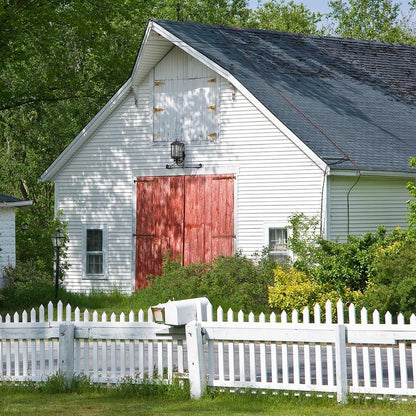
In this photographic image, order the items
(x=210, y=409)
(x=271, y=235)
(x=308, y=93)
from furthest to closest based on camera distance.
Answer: (x=308, y=93) → (x=271, y=235) → (x=210, y=409)

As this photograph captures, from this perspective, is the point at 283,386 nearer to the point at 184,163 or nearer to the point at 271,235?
the point at 271,235

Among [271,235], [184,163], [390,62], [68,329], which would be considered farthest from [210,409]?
[390,62]

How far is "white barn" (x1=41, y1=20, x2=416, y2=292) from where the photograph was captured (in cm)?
2197

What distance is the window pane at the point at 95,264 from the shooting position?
82.5 feet

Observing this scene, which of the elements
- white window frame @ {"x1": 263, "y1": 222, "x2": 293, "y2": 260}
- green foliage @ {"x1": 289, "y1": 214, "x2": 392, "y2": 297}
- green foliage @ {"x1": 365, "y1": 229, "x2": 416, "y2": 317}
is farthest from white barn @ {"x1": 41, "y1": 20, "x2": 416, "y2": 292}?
green foliage @ {"x1": 365, "y1": 229, "x2": 416, "y2": 317}

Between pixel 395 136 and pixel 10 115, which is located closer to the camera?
pixel 395 136

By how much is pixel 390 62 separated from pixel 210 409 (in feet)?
64.5

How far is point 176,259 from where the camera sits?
23734 mm

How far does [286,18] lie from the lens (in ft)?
172

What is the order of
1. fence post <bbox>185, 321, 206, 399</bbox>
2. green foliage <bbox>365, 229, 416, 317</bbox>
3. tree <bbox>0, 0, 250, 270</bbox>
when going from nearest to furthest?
fence post <bbox>185, 321, 206, 399</bbox> → green foliage <bbox>365, 229, 416, 317</bbox> → tree <bbox>0, 0, 250, 270</bbox>

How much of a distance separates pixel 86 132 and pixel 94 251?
10.5ft

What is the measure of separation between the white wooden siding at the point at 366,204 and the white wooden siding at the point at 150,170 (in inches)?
18.1

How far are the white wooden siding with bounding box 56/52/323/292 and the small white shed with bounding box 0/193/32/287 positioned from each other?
6.96 feet

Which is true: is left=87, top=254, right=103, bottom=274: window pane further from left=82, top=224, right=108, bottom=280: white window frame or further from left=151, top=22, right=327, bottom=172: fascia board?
left=151, top=22, right=327, bottom=172: fascia board
